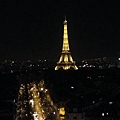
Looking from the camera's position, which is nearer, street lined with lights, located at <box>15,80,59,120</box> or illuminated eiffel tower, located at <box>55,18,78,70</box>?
street lined with lights, located at <box>15,80,59,120</box>

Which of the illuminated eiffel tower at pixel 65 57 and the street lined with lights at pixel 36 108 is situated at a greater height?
the illuminated eiffel tower at pixel 65 57

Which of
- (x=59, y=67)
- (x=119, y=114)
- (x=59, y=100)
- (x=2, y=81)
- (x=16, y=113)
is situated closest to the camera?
(x=119, y=114)

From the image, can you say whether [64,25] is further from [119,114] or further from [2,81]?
[119,114]

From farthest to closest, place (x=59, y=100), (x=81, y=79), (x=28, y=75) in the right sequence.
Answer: (x=28, y=75), (x=81, y=79), (x=59, y=100)

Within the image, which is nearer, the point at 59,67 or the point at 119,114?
the point at 119,114

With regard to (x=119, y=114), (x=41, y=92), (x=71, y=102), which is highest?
(x=41, y=92)

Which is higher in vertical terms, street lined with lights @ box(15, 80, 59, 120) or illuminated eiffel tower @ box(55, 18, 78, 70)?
illuminated eiffel tower @ box(55, 18, 78, 70)

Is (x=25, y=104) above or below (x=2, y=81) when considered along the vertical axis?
below

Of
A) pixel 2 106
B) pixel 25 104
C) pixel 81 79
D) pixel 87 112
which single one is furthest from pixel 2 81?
pixel 87 112

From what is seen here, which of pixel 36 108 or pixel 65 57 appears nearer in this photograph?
pixel 36 108

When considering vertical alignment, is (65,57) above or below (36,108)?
above

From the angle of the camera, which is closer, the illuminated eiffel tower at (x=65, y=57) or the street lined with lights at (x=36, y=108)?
the street lined with lights at (x=36, y=108)
